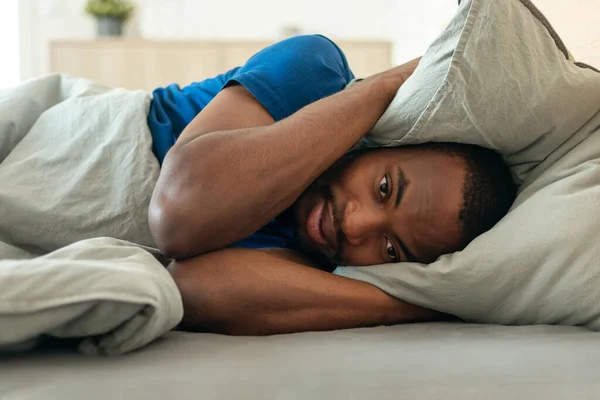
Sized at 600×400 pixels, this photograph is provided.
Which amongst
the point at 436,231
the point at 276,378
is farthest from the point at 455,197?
the point at 276,378

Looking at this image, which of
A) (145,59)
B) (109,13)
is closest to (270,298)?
(145,59)

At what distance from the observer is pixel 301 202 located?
1.01m

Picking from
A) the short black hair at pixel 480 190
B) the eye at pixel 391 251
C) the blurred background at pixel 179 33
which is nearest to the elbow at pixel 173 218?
the eye at pixel 391 251

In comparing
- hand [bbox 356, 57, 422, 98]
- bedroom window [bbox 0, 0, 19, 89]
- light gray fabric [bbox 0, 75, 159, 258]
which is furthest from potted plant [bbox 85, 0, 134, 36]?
hand [bbox 356, 57, 422, 98]

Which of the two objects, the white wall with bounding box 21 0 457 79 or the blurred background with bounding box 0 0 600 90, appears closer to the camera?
the blurred background with bounding box 0 0 600 90

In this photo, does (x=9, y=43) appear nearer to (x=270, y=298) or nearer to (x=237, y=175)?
(x=237, y=175)

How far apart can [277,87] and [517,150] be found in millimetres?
385

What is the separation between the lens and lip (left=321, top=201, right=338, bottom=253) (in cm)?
95

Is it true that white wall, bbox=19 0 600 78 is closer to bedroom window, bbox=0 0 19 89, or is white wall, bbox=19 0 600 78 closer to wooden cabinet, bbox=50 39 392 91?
bedroom window, bbox=0 0 19 89

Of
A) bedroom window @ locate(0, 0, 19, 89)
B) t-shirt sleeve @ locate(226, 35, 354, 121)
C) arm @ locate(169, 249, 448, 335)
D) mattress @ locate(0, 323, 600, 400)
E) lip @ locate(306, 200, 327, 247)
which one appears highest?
t-shirt sleeve @ locate(226, 35, 354, 121)

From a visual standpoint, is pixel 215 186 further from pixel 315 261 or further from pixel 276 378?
pixel 276 378

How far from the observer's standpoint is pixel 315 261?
1.02 meters

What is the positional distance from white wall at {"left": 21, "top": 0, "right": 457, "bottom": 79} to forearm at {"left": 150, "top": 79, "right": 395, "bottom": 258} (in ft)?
8.55

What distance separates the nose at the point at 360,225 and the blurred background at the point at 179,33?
2081 millimetres
